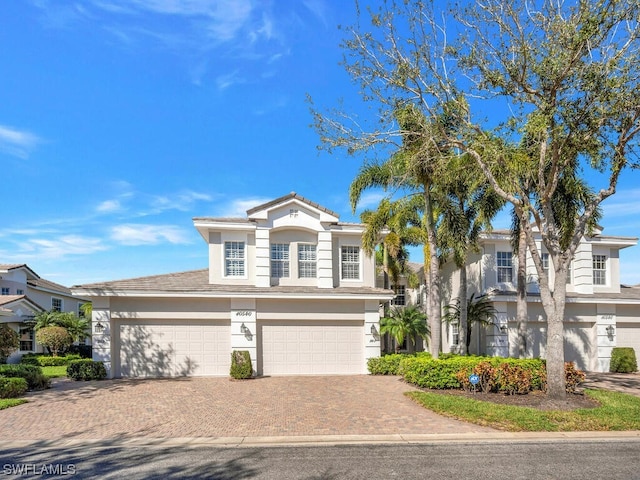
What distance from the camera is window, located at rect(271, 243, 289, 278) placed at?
1927 centimetres

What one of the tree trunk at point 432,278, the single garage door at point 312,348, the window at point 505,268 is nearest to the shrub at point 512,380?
the tree trunk at point 432,278

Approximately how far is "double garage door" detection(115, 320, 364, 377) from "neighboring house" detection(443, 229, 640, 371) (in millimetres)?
6858

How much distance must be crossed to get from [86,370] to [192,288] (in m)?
5.09

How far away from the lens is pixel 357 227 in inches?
783

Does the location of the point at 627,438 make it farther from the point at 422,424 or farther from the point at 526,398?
the point at 422,424

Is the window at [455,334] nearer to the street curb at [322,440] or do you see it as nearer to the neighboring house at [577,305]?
the neighboring house at [577,305]

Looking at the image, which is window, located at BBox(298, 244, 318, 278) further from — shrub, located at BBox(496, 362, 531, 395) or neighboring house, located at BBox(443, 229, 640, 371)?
shrub, located at BBox(496, 362, 531, 395)

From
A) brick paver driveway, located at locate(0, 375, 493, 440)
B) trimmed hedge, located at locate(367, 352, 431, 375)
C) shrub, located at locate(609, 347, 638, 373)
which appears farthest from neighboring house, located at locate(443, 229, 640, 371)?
brick paver driveway, located at locate(0, 375, 493, 440)

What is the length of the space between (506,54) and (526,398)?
33.3 ft

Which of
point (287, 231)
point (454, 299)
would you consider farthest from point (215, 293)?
point (454, 299)

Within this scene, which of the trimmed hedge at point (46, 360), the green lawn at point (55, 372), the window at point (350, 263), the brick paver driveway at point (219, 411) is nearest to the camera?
the brick paver driveway at point (219, 411)

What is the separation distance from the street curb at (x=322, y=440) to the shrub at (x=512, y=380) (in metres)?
3.70

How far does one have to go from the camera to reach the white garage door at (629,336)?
69.9 feet

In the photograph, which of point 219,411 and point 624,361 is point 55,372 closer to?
point 219,411
